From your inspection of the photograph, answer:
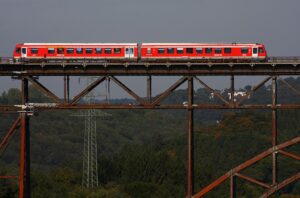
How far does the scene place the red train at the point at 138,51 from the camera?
6009cm

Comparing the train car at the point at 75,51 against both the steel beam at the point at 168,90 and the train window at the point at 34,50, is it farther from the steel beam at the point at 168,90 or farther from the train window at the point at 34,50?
the steel beam at the point at 168,90

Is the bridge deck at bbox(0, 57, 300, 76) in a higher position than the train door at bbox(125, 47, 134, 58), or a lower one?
lower

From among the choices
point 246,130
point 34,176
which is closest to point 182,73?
point 34,176

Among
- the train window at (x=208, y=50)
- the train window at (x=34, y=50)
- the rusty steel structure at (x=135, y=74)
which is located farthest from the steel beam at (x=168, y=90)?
the train window at (x=34, y=50)

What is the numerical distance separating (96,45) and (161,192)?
61.4m

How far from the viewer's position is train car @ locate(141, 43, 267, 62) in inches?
2359

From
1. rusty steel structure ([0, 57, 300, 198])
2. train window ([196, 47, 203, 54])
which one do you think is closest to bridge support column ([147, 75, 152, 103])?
rusty steel structure ([0, 57, 300, 198])

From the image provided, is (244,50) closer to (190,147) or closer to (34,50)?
(190,147)

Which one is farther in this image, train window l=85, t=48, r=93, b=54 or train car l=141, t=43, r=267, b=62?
train window l=85, t=48, r=93, b=54

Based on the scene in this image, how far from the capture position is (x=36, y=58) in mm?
60281

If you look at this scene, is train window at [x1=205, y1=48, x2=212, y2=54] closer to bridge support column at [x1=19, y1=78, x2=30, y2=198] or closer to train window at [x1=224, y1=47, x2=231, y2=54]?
train window at [x1=224, y1=47, x2=231, y2=54]

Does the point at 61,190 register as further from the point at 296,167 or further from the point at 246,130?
the point at 246,130

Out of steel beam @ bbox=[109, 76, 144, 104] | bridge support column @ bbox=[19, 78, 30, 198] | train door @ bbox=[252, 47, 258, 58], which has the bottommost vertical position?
bridge support column @ bbox=[19, 78, 30, 198]

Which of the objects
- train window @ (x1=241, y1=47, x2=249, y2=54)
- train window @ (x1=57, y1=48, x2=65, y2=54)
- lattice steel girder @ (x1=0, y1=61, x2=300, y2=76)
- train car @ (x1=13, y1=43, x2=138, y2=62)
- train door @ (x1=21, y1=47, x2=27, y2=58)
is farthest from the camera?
train door @ (x1=21, y1=47, x2=27, y2=58)
